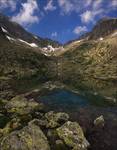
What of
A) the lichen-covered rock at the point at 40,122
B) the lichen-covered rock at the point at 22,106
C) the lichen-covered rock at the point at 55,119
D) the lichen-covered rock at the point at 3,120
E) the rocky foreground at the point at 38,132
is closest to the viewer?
the rocky foreground at the point at 38,132

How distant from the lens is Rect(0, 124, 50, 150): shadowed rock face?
34.9 meters

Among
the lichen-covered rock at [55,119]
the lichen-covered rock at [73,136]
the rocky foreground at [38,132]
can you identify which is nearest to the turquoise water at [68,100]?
the rocky foreground at [38,132]

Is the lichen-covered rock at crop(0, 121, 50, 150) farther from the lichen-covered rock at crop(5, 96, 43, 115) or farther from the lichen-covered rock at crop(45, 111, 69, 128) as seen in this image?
the lichen-covered rock at crop(5, 96, 43, 115)

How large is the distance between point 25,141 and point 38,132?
3.74 metres

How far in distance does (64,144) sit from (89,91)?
47.4 metres

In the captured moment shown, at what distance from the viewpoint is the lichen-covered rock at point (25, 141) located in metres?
34.9

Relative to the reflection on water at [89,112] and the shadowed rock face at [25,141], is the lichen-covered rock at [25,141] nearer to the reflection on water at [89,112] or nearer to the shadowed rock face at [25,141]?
the shadowed rock face at [25,141]

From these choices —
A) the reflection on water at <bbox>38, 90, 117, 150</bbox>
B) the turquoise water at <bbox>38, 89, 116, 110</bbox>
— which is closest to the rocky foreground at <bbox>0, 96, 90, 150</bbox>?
the reflection on water at <bbox>38, 90, 117, 150</bbox>

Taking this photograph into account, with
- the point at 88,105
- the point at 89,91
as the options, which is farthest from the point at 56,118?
the point at 89,91

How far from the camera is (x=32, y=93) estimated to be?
76125mm

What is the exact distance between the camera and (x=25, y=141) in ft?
118

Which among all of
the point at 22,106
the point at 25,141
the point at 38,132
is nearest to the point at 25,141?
the point at 25,141

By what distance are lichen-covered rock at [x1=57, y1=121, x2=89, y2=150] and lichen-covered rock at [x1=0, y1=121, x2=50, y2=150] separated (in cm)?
301

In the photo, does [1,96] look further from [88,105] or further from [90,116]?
[90,116]
